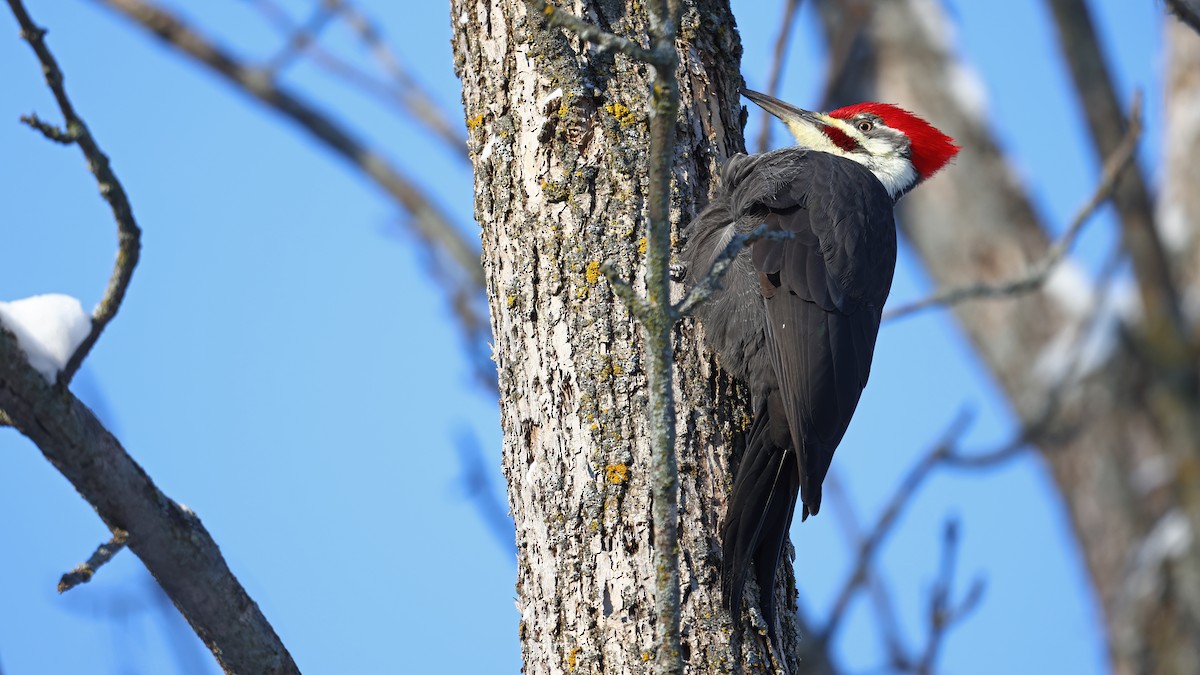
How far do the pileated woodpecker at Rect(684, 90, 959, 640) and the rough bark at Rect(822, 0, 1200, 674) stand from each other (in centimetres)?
403

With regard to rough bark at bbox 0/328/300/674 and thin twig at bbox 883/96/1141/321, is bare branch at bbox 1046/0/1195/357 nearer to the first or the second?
thin twig at bbox 883/96/1141/321

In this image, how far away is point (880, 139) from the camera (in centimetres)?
409

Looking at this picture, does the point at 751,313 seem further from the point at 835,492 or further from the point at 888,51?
the point at 888,51

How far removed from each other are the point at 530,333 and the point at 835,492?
3.07 metres

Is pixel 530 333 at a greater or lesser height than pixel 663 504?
Result: greater

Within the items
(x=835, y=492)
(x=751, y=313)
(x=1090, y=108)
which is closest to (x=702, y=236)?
(x=751, y=313)

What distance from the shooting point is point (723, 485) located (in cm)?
247

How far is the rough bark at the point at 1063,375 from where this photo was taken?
24.0 feet

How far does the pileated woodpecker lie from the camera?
95.9 inches

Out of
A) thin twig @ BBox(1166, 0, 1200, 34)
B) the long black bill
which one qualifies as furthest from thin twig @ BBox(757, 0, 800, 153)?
thin twig @ BBox(1166, 0, 1200, 34)

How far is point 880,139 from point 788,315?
1471 mm

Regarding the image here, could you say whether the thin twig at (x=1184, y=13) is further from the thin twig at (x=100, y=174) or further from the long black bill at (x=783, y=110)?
the thin twig at (x=100, y=174)

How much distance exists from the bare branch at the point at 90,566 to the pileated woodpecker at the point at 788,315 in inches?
45.2

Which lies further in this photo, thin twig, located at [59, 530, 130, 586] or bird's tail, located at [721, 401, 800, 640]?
bird's tail, located at [721, 401, 800, 640]
